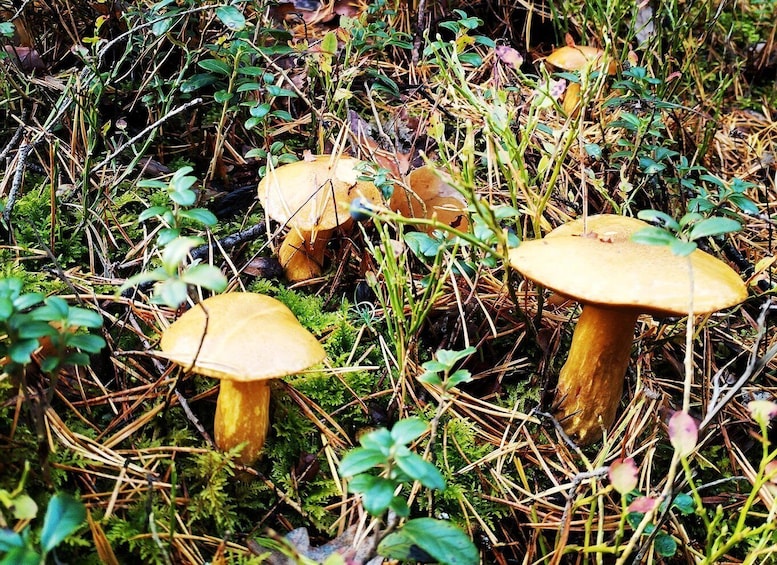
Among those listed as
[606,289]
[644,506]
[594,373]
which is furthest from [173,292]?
[594,373]

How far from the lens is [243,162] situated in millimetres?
2717

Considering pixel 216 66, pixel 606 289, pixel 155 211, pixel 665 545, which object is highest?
pixel 216 66

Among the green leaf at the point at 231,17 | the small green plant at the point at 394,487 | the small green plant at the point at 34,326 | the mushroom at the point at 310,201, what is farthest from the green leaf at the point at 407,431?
the green leaf at the point at 231,17

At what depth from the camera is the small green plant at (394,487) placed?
1171mm

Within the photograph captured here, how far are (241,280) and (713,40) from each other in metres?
3.13

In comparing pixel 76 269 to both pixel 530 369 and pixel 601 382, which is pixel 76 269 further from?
pixel 601 382

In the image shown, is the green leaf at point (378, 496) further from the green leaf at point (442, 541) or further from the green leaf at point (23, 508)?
the green leaf at point (23, 508)

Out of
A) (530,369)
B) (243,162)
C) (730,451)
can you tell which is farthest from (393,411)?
(243,162)

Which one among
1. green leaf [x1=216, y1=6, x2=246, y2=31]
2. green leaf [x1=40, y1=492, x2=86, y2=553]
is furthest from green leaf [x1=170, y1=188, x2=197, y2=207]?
green leaf [x1=216, y1=6, x2=246, y2=31]

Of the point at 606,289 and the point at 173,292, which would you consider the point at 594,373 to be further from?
the point at 173,292

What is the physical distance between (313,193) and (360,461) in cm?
118

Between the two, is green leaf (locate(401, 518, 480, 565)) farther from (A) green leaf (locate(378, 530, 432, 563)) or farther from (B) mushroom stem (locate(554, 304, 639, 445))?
(B) mushroom stem (locate(554, 304, 639, 445))

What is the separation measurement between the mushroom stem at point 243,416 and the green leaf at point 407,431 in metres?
0.51

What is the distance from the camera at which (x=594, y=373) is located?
1885 mm
